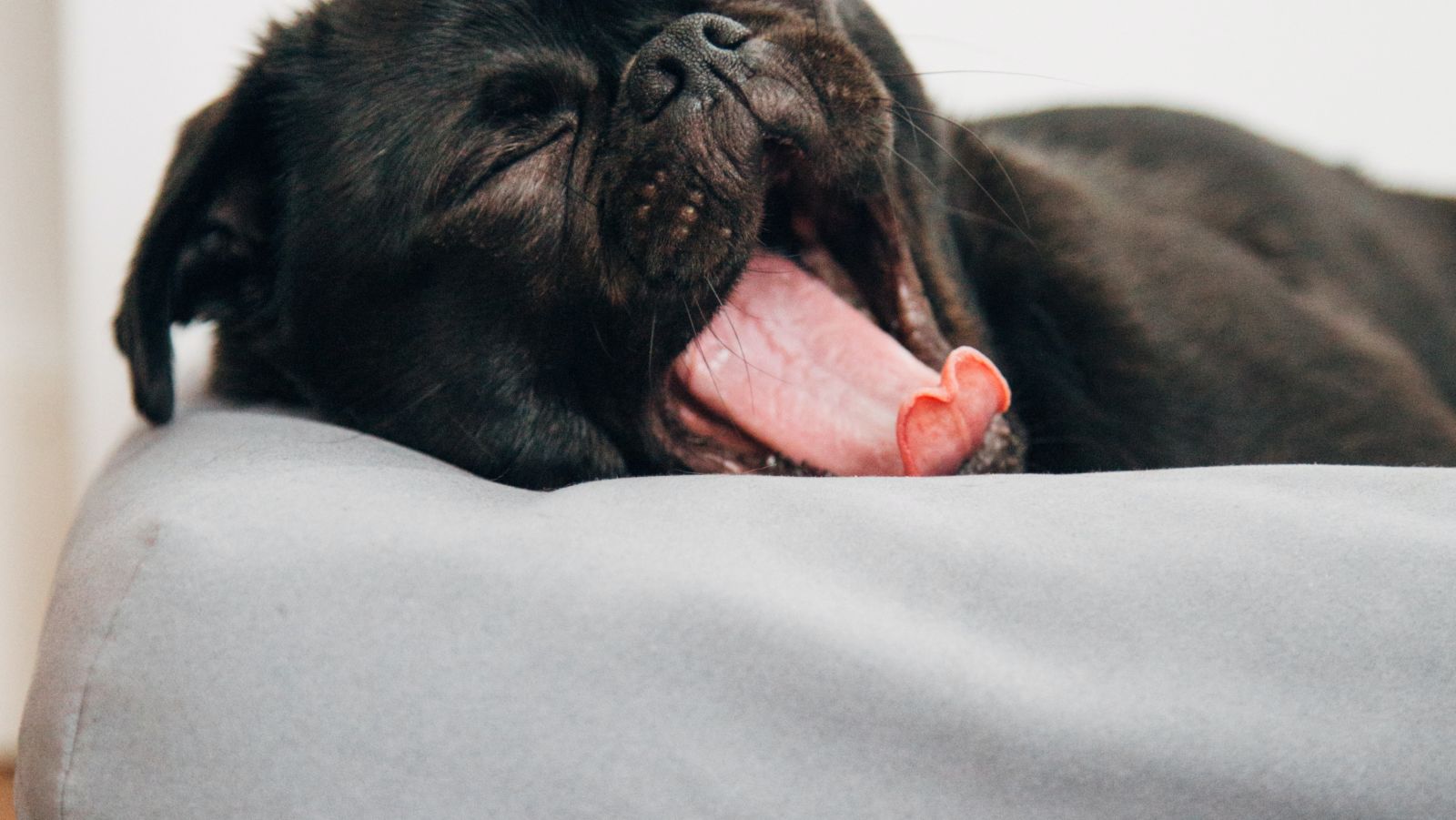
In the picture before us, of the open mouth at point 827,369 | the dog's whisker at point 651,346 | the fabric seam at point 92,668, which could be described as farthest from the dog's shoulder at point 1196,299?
the fabric seam at point 92,668

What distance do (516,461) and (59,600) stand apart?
0.50m

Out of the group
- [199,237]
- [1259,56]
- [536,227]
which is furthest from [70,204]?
[1259,56]

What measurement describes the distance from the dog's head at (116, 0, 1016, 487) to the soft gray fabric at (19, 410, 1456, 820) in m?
0.43

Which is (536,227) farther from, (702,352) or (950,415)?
(950,415)

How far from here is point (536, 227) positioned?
1.28m

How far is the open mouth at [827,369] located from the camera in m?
1.33

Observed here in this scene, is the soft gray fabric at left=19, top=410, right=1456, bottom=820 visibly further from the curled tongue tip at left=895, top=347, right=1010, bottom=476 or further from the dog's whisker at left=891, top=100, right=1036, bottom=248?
the dog's whisker at left=891, top=100, right=1036, bottom=248

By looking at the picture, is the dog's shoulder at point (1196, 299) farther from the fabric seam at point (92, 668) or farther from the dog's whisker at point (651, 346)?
the fabric seam at point (92, 668)

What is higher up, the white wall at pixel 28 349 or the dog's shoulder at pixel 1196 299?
the dog's shoulder at pixel 1196 299

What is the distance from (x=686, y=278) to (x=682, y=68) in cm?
25

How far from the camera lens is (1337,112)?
9.60ft

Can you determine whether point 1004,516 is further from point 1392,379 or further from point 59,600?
point 1392,379

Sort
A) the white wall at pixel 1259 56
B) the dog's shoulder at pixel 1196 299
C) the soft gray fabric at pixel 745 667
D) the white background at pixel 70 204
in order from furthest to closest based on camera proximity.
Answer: the white wall at pixel 1259 56
the white background at pixel 70 204
the dog's shoulder at pixel 1196 299
the soft gray fabric at pixel 745 667

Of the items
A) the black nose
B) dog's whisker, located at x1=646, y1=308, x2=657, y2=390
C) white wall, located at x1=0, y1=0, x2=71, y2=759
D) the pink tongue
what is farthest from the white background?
dog's whisker, located at x1=646, y1=308, x2=657, y2=390
